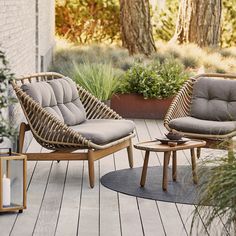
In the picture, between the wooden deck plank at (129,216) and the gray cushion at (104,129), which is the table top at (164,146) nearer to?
the gray cushion at (104,129)

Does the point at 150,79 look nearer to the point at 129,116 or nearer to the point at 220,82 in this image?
the point at 129,116

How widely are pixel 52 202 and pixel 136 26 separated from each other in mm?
10135

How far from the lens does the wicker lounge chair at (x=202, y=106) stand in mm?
9344

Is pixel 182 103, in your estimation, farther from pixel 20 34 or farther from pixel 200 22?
pixel 200 22

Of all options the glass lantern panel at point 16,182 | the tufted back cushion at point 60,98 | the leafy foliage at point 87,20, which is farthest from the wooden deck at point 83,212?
the leafy foliage at point 87,20

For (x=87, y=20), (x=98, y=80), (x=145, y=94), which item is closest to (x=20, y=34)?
(x=98, y=80)

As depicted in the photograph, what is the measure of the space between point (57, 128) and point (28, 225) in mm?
1843

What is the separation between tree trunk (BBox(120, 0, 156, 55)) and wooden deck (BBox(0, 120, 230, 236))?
27.4 ft

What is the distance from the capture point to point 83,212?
7.28 metres

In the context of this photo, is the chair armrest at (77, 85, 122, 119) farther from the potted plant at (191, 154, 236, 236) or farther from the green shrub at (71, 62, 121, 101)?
the potted plant at (191, 154, 236, 236)

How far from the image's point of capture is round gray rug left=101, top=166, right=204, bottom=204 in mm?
7906

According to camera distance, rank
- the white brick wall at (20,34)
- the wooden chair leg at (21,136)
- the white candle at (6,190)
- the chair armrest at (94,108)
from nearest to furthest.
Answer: the white candle at (6,190) → the white brick wall at (20,34) → the wooden chair leg at (21,136) → the chair armrest at (94,108)

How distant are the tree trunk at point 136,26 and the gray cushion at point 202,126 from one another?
310 inches

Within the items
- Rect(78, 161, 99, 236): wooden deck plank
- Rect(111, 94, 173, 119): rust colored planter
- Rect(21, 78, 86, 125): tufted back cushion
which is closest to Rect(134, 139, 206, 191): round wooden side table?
Rect(78, 161, 99, 236): wooden deck plank
